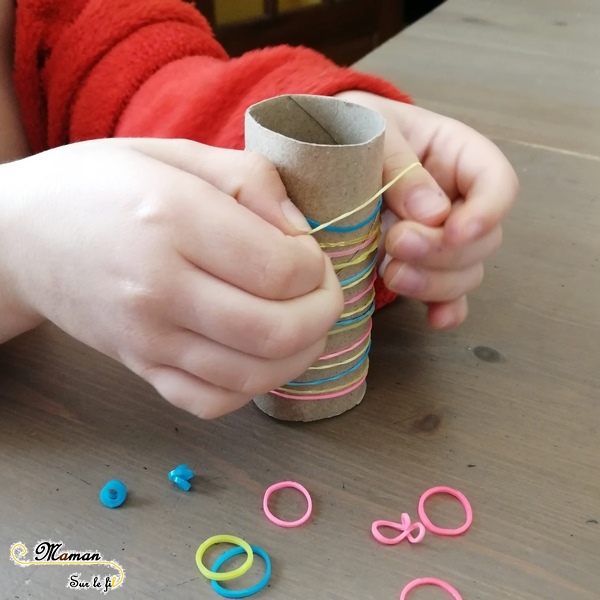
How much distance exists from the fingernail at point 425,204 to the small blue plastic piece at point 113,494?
0.74 ft

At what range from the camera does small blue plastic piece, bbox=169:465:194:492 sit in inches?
14.4

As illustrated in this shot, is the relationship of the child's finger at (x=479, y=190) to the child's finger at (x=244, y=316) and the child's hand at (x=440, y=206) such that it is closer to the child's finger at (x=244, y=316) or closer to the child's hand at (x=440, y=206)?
the child's hand at (x=440, y=206)

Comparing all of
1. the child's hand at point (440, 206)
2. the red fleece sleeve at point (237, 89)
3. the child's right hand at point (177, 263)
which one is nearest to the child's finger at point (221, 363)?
the child's right hand at point (177, 263)

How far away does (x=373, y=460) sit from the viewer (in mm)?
390

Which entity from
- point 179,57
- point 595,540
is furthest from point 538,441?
point 179,57

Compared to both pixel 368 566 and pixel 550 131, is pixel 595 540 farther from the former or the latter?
pixel 550 131

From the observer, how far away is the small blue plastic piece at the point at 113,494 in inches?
14.0

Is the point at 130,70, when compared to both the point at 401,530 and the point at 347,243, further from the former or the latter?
the point at 401,530

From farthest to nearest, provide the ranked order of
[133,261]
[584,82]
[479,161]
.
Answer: [584,82]
[479,161]
[133,261]

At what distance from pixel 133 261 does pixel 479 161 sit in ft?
0.83

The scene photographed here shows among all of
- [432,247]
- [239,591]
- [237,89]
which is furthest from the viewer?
[237,89]

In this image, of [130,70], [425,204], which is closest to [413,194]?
[425,204]

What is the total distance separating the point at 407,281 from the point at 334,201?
11 centimetres

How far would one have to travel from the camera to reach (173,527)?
1.14ft
